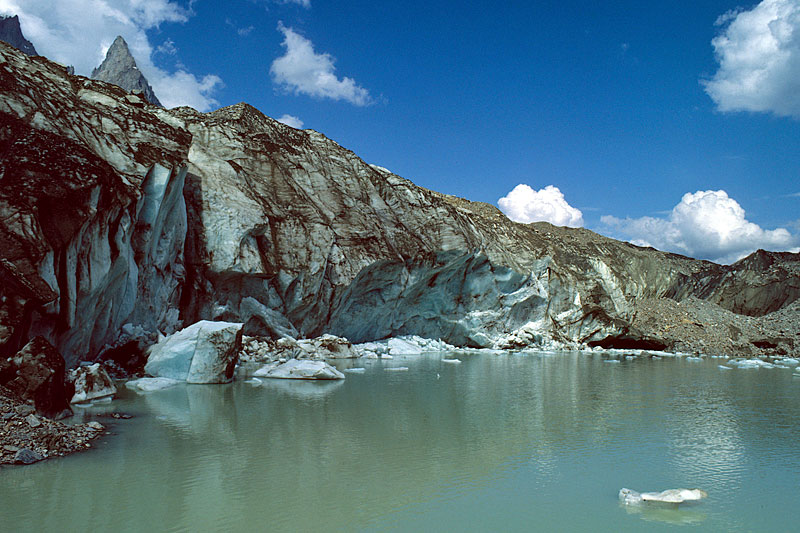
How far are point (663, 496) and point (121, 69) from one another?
83.8m

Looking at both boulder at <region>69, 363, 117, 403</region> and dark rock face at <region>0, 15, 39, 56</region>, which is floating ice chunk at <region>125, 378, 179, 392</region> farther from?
dark rock face at <region>0, 15, 39, 56</region>

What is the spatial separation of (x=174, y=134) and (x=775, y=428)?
2076cm

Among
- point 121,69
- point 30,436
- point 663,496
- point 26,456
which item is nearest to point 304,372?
point 30,436

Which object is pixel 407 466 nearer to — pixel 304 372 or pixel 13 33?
pixel 304 372

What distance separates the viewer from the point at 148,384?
1429 cm

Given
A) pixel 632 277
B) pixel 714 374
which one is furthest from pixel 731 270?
pixel 714 374

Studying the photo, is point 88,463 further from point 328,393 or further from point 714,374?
point 714,374

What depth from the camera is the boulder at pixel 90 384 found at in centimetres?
1189

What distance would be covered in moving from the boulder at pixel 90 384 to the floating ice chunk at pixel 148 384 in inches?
52.0

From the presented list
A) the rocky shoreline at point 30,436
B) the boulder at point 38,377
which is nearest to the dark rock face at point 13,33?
the boulder at point 38,377

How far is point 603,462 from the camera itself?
27.2 feet

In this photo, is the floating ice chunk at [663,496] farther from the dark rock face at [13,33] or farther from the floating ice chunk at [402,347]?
the dark rock face at [13,33]

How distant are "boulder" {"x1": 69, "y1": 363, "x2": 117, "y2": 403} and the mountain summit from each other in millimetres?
68397

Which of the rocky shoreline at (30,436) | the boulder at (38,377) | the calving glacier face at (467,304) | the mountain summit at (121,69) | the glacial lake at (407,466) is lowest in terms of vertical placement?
the glacial lake at (407,466)
